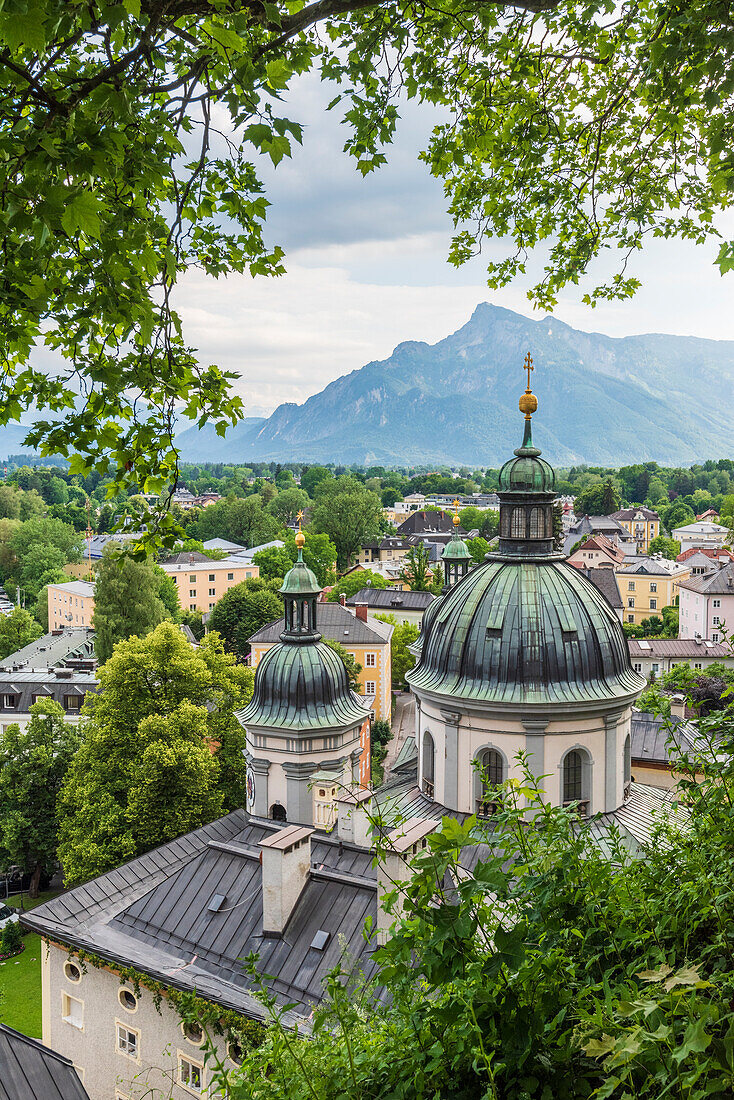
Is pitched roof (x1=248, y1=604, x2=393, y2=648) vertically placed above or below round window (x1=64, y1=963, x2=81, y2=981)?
above

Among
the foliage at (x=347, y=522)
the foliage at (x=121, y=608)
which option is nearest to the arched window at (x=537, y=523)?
the foliage at (x=121, y=608)

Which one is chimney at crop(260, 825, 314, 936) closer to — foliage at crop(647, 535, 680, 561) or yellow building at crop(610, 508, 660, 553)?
foliage at crop(647, 535, 680, 561)

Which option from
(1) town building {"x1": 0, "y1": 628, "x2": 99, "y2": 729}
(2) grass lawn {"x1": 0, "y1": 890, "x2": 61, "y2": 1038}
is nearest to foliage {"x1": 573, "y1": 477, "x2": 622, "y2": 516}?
(1) town building {"x1": 0, "y1": 628, "x2": 99, "y2": 729}

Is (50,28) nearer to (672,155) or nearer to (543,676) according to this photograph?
(672,155)

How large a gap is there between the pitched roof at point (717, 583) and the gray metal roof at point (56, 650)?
148 ft

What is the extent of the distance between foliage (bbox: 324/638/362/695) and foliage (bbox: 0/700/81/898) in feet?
56.6

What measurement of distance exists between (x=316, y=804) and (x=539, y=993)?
55.6ft

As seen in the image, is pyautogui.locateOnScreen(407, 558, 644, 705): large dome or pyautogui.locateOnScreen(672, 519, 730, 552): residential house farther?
pyautogui.locateOnScreen(672, 519, 730, 552): residential house

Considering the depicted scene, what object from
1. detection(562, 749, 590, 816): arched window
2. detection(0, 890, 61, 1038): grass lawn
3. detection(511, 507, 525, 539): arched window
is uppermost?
detection(511, 507, 525, 539): arched window

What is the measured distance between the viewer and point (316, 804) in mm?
20188

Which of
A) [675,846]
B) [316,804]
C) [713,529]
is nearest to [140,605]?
[316,804]

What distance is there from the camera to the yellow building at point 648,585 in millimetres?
74625

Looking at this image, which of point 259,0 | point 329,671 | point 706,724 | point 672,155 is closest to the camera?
point 259,0

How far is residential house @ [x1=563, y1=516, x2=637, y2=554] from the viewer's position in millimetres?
97188
